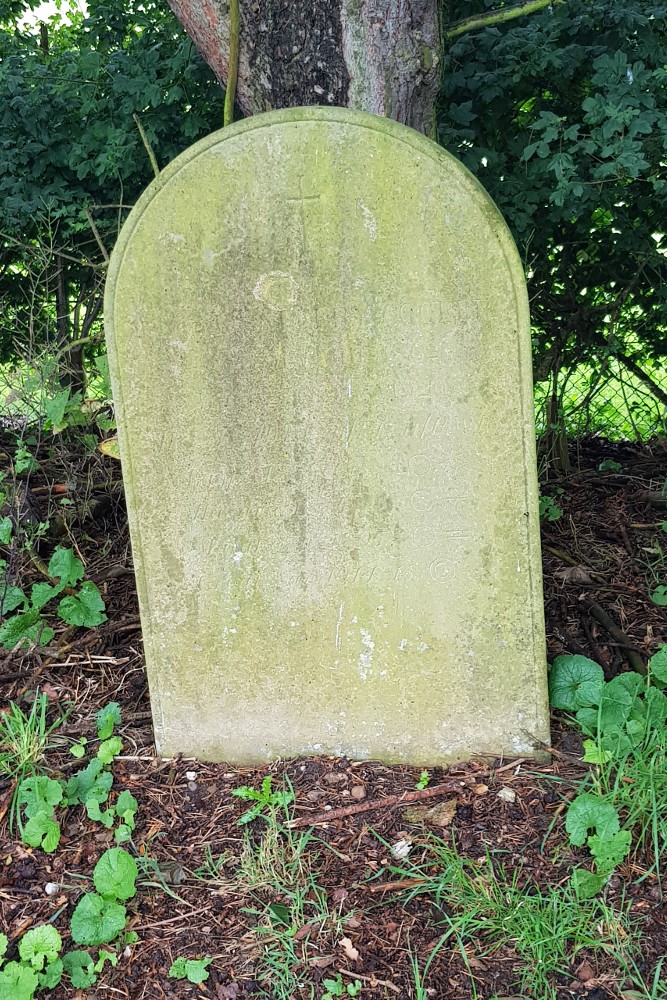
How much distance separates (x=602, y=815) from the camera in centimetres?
204

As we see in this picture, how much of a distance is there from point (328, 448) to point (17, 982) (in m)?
1.33

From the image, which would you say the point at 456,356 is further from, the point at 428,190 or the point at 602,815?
the point at 602,815

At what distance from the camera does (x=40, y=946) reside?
6.19ft

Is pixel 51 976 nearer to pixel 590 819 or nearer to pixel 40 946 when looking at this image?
pixel 40 946

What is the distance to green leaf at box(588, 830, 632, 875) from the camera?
6.46 feet

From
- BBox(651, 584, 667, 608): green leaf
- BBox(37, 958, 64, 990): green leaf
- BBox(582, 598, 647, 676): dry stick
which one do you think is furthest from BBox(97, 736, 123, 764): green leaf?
BBox(651, 584, 667, 608): green leaf

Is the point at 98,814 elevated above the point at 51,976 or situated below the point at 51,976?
above

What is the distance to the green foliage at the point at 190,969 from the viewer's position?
6.10 ft

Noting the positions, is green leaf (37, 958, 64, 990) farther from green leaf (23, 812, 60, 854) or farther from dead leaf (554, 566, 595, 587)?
dead leaf (554, 566, 595, 587)

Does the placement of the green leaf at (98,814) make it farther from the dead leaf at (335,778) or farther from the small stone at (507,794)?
the small stone at (507,794)

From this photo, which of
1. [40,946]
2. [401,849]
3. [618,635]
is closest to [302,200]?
[401,849]

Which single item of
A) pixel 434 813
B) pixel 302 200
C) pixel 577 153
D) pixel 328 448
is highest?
pixel 577 153

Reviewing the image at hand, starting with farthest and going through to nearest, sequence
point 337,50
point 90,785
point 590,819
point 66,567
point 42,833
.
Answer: point 66,567, point 337,50, point 90,785, point 42,833, point 590,819

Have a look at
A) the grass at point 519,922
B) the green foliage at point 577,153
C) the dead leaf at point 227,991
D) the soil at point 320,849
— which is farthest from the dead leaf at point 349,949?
the green foliage at point 577,153
